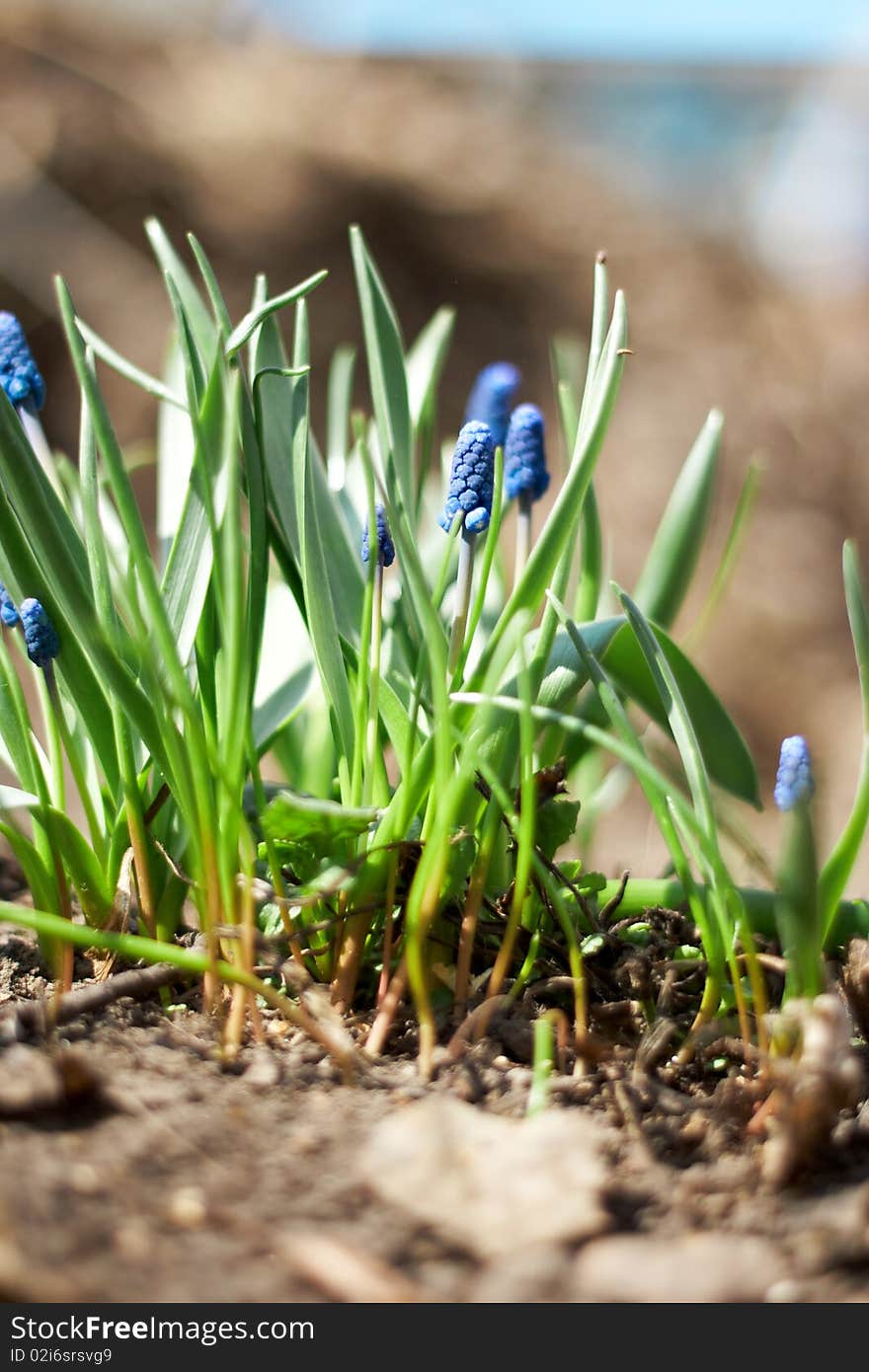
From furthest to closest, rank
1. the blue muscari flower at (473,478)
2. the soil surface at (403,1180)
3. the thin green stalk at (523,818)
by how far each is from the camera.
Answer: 1. the blue muscari flower at (473,478)
2. the thin green stalk at (523,818)
3. the soil surface at (403,1180)

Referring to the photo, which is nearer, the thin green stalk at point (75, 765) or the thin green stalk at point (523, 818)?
the thin green stalk at point (523, 818)

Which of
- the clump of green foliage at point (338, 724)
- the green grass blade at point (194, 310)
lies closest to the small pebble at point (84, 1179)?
the clump of green foliage at point (338, 724)

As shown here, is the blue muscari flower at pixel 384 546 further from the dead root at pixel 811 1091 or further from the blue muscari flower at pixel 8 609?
the dead root at pixel 811 1091

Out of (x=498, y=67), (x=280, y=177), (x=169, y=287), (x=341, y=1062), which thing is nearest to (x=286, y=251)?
(x=280, y=177)

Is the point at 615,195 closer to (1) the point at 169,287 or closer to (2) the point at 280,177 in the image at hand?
(2) the point at 280,177

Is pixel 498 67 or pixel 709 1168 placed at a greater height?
pixel 498 67

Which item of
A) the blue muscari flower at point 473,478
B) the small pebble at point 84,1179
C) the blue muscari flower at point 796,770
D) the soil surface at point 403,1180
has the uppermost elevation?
the blue muscari flower at point 473,478

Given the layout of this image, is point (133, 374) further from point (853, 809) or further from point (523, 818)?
point (853, 809)
